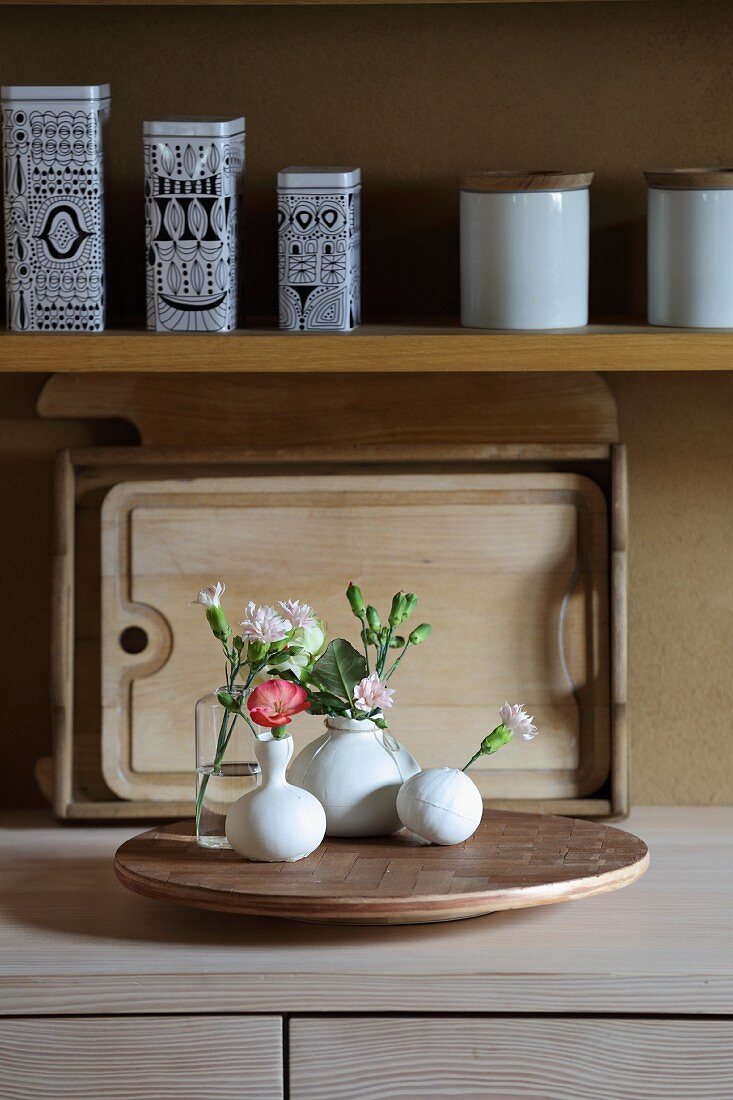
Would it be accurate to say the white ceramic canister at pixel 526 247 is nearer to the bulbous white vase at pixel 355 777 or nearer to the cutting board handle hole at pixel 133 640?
the bulbous white vase at pixel 355 777

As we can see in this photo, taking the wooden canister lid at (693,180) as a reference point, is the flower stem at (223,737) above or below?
below

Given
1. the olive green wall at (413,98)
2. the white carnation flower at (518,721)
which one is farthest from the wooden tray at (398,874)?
the olive green wall at (413,98)

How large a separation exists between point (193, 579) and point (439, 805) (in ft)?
1.45

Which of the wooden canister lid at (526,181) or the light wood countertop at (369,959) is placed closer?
the light wood countertop at (369,959)

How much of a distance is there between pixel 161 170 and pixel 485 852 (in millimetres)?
764

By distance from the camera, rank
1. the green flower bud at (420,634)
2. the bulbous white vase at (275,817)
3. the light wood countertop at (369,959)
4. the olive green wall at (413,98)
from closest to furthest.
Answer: the light wood countertop at (369,959) < the bulbous white vase at (275,817) < the green flower bud at (420,634) < the olive green wall at (413,98)

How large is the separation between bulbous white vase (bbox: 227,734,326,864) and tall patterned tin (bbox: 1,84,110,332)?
489 mm

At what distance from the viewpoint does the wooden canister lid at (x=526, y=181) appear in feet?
4.51

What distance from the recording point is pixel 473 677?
5.31 ft

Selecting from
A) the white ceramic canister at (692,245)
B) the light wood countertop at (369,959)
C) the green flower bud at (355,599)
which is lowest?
the light wood countertop at (369,959)

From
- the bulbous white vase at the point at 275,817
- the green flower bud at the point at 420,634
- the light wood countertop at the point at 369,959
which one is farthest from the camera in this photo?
the green flower bud at the point at 420,634

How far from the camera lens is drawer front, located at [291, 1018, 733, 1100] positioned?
3.92ft

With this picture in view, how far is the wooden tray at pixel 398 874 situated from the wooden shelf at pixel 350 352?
1.59 feet

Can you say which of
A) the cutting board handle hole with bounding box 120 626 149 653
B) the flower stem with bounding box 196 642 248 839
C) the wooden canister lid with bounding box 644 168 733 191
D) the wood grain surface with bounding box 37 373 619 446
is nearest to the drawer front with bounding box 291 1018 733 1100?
the flower stem with bounding box 196 642 248 839
